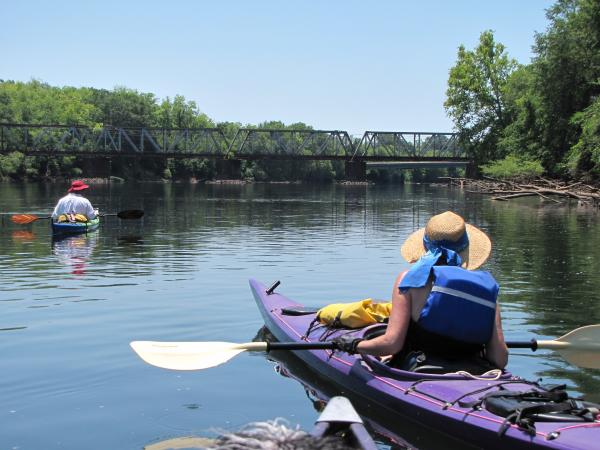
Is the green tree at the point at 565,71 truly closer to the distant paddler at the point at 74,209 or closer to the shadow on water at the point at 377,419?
the distant paddler at the point at 74,209

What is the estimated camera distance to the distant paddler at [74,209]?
22656 millimetres

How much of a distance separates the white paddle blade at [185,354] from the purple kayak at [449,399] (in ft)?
3.51

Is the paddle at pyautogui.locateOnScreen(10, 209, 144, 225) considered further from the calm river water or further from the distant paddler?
the distant paddler

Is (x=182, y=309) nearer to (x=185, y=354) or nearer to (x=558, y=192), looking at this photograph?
(x=185, y=354)

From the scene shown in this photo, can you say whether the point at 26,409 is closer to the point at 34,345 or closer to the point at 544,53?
the point at 34,345

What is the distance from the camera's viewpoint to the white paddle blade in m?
7.18

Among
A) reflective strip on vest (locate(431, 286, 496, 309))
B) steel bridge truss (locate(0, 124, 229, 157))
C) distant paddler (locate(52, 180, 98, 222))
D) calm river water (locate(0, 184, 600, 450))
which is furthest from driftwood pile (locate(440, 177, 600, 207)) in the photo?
steel bridge truss (locate(0, 124, 229, 157))

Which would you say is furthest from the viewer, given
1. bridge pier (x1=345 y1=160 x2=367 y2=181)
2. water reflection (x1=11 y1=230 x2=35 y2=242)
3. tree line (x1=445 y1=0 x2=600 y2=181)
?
bridge pier (x1=345 y1=160 x2=367 y2=181)

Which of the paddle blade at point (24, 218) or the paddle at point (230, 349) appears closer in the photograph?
the paddle at point (230, 349)

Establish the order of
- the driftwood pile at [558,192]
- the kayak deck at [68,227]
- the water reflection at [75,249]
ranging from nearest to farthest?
the water reflection at [75,249] → the kayak deck at [68,227] → the driftwood pile at [558,192]

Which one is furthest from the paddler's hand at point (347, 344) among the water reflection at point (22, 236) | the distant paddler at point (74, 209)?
the water reflection at point (22, 236)

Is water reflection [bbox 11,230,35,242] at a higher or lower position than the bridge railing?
lower

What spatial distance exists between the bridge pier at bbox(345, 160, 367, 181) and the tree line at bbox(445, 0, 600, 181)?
3297cm

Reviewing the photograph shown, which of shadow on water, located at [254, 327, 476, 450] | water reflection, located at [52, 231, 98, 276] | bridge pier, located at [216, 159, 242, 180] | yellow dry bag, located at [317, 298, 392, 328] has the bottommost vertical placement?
shadow on water, located at [254, 327, 476, 450]
